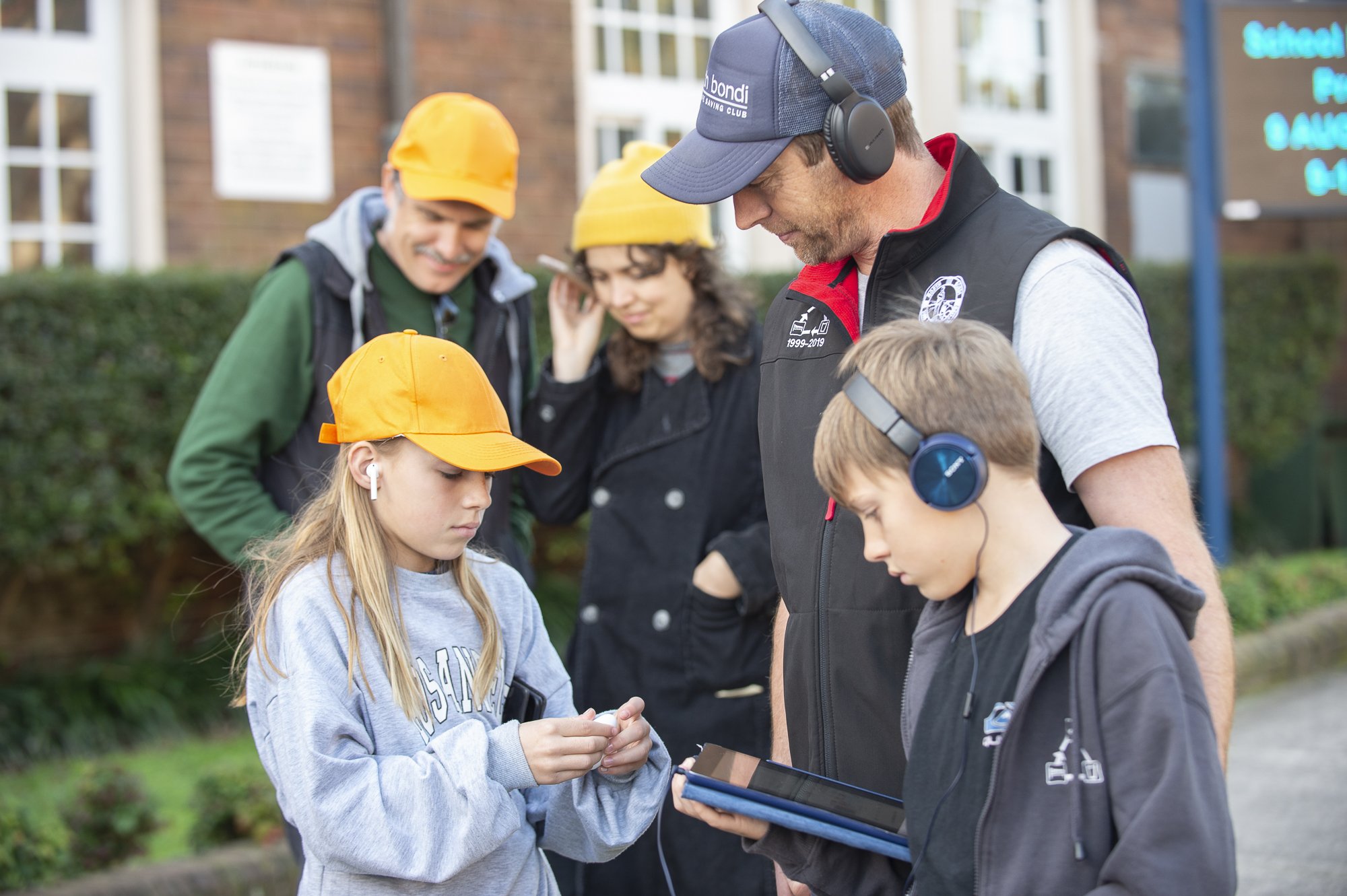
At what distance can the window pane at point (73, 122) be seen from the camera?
21.8 feet

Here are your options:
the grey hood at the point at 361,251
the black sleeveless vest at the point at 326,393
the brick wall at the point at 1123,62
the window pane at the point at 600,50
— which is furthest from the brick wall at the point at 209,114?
the brick wall at the point at 1123,62

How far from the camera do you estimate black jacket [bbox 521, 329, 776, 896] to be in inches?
121

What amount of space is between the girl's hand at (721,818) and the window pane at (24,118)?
6180mm

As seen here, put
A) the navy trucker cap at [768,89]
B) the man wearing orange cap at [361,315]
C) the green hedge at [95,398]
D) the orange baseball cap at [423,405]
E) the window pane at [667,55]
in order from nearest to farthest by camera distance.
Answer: the navy trucker cap at [768,89] < the orange baseball cap at [423,405] < the man wearing orange cap at [361,315] < the green hedge at [95,398] < the window pane at [667,55]

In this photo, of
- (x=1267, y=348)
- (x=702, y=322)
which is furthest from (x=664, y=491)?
(x=1267, y=348)

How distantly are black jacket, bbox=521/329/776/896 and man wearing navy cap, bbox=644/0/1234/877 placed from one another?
74 cm

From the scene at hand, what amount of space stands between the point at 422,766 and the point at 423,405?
0.63 meters

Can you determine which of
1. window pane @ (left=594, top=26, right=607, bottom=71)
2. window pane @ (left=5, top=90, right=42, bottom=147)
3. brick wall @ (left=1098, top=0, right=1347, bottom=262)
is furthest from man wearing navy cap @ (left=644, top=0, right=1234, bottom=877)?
brick wall @ (left=1098, top=0, right=1347, bottom=262)

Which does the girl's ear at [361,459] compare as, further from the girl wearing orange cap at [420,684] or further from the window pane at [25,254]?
the window pane at [25,254]

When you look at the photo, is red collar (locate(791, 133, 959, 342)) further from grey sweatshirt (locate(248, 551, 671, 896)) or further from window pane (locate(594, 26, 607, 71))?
window pane (locate(594, 26, 607, 71))

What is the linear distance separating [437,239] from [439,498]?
1.16m

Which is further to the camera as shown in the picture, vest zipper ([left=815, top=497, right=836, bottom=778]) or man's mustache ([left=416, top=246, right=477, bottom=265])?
man's mustache ([left=416, top=246, right=477, bottom=265])

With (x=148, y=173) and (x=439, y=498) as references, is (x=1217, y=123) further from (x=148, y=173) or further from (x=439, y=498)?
(x=439, y=498)

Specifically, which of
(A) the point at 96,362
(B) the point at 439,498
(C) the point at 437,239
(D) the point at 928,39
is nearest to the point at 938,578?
(B) the point at 439,498
